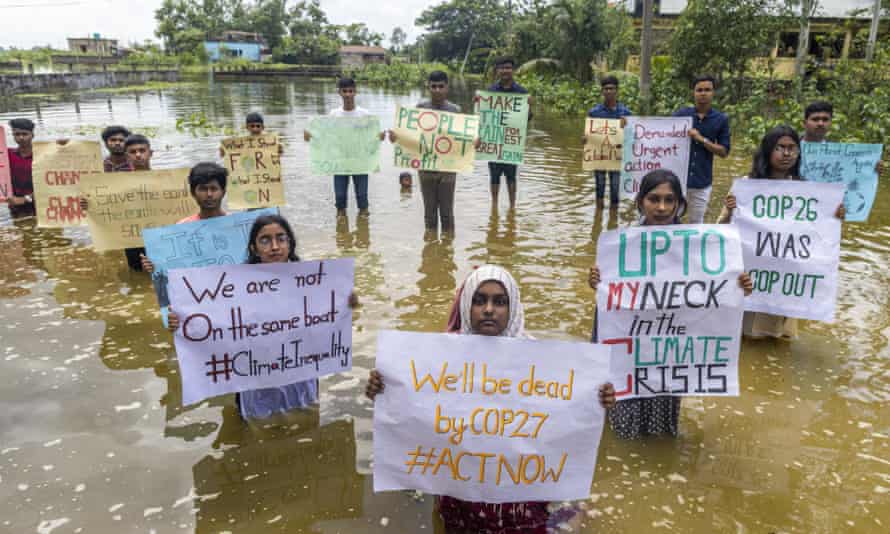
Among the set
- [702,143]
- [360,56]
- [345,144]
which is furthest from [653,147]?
[360,56]

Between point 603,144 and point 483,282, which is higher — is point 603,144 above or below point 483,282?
above

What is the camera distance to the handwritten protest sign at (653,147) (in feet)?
20.4

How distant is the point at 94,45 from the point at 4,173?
331 ft

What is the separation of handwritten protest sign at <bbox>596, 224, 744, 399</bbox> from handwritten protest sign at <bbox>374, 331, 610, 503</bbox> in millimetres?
645

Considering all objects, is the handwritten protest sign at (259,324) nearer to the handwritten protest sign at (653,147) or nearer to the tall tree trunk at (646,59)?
the handwritten protest sign at (653,147)

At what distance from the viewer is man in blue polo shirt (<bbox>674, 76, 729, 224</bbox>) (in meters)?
5.85

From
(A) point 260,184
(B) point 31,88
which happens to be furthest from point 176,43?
(A) point 260,184

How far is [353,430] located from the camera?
368cm

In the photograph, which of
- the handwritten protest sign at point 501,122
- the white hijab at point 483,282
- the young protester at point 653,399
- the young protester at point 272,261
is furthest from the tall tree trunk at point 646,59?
the white hijab at point 483,282

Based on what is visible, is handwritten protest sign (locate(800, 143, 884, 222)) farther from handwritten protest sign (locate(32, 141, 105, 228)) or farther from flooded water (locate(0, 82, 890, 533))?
handwritten protest sign (locate(32, 141, 105, 228))

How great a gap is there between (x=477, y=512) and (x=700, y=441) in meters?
1.54

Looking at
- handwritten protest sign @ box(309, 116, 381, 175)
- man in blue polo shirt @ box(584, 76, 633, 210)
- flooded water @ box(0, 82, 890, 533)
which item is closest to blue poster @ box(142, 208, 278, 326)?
flooded water @ box(0, 82, 890, 533)

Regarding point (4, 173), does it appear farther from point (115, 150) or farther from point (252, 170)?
point (252, 170)

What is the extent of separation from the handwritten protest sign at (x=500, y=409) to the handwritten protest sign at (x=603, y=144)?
5.52 metres
